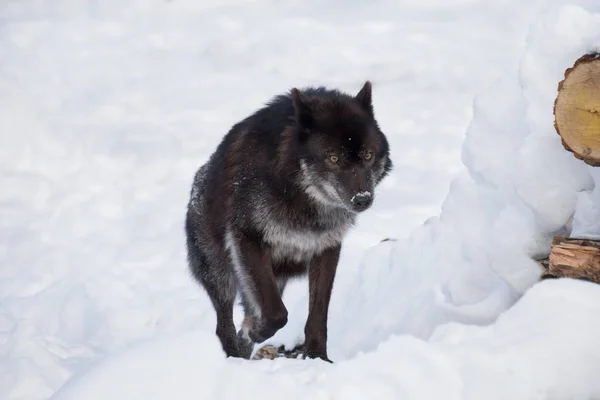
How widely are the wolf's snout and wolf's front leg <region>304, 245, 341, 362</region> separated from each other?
667 millimetres

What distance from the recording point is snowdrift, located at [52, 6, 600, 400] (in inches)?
125

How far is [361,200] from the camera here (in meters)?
5.03

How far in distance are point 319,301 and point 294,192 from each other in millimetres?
798

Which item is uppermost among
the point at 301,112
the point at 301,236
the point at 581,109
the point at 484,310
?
the point at 581,109

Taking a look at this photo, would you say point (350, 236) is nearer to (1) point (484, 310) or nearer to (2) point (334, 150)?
(2) point (334, 150)

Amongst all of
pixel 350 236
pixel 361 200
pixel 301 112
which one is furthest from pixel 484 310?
pixel 350 236

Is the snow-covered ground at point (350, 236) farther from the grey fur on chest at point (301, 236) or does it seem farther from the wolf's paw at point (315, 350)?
the grey fur on chest at point (301, 236)

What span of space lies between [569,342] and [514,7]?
12.8m

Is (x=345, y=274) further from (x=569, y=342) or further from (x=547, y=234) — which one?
(x=569, y=342)

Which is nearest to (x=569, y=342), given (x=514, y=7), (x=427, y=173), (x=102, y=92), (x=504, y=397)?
(x=504, y=397)

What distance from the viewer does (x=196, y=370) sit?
314cm

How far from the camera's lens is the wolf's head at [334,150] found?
203 inches

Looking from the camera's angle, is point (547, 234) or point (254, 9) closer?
point (547, 234)

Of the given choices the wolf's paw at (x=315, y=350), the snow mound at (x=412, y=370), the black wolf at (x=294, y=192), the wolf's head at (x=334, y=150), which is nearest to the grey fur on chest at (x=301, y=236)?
the black wolf at (x=294, y=192)
